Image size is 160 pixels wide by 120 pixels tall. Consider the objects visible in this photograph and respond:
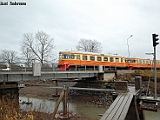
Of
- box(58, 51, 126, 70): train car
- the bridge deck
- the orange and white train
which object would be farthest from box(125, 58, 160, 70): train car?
the bridge deck

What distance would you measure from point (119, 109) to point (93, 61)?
19.8 m

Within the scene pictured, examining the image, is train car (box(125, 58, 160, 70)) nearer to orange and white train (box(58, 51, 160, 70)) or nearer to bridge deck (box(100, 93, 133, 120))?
orange and white train (box(58, 51, 160, 70))

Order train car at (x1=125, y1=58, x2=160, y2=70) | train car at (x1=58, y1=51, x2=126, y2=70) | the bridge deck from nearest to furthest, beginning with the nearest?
the bridge deck < train car at (x1=58, y1=51, x2=126, y2=70) < train car at (x1=125, y1=58, x2=160, y2=70)

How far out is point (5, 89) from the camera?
14.1 metres

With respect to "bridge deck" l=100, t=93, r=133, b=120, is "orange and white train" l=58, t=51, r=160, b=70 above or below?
above

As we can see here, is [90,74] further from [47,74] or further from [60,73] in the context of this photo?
[47,74]

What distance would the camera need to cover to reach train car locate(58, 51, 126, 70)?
23008 mm

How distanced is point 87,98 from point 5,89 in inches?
464

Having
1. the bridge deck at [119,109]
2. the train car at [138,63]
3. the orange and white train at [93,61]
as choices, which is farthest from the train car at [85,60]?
the bridge deck at [119,109]

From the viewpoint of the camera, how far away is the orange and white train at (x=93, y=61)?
23.1 m

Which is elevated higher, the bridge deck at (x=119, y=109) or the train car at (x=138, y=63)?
the train car at (x=138, y=63)

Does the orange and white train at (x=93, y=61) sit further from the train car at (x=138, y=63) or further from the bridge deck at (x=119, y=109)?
the bridge deck at (x=119, y=109)

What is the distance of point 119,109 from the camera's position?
20.7 feet

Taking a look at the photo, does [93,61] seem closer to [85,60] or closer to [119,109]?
[85,60]
